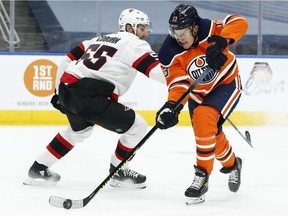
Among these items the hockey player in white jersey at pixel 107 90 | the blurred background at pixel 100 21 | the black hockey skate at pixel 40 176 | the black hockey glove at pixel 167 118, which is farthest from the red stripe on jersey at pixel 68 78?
the blurred background at pixel 100 21

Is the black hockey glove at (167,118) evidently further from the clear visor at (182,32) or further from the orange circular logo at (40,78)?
the orange circular logo at (40,78)

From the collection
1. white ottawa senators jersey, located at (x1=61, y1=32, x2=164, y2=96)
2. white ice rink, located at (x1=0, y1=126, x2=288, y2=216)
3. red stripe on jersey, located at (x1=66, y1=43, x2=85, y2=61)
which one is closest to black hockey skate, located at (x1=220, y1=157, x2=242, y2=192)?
white ice rink, located at (x1=0, y1=126, x2=288, y2=216)

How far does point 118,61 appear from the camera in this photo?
3430 mm

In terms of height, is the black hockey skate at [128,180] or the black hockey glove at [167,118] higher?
the black hockey glove at [167,118]

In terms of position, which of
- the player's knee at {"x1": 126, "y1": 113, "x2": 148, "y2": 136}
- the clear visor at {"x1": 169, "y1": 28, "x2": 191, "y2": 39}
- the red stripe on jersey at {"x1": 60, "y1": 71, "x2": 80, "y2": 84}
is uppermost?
the clear visor at {"x1": 169, "y1": 28, "x2": 191, "y2": 39}

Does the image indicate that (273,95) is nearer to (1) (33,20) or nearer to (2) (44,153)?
(1) (33,20)

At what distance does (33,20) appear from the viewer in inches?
293

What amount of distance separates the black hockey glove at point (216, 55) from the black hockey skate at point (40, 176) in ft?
3.61

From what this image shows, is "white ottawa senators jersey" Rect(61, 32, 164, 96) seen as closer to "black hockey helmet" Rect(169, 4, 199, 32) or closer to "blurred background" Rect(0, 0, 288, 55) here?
"black hockey helmet" Rect(169, 4, 199, 32)

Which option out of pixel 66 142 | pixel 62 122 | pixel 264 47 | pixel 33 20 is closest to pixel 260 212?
pixel 66 142

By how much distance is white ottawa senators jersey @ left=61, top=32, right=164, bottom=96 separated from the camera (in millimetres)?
3404

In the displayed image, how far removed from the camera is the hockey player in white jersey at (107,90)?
11.2ft

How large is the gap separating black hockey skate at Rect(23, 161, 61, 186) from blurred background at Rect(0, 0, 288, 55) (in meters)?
3.60

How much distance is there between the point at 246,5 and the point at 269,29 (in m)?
0.35
